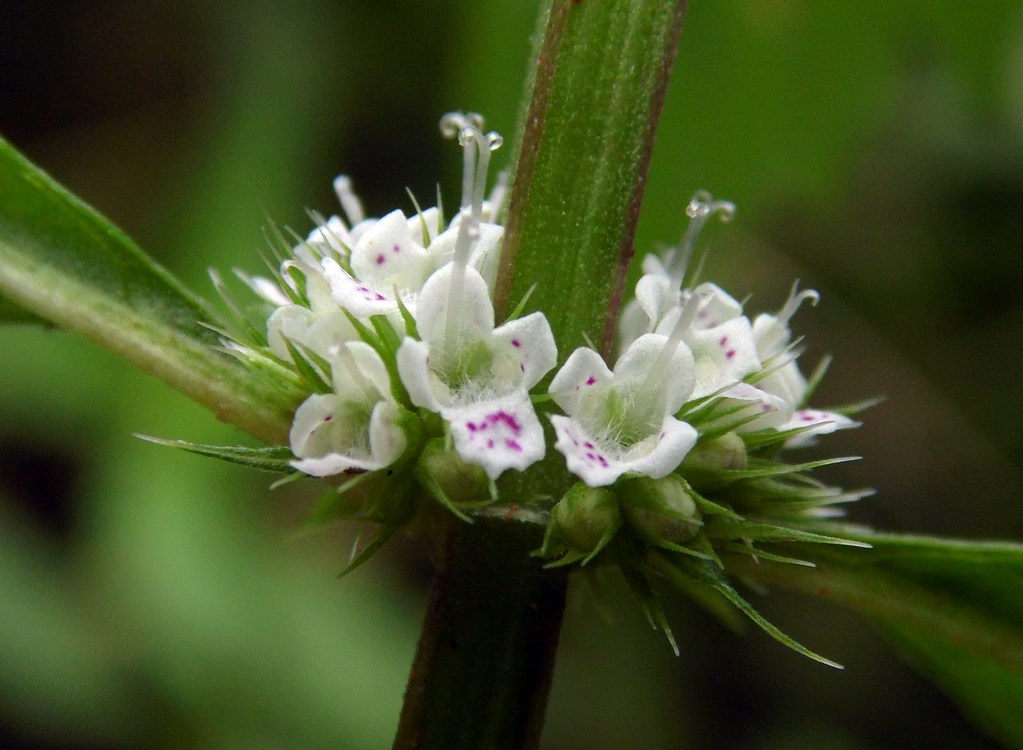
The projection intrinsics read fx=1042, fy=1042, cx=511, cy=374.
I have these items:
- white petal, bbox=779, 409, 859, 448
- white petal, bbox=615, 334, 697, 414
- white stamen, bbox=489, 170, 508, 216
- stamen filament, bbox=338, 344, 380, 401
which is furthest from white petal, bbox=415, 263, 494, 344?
white petal, bbox=779, 409, 859, 448

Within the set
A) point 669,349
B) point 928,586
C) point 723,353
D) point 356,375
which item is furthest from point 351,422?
point 928,586

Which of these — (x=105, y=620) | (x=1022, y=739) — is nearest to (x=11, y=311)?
(x=1022, y=739)

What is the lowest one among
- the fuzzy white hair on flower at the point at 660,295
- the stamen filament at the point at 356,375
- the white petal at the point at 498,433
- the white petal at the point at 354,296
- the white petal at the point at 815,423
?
the white petal at the point at 498,433

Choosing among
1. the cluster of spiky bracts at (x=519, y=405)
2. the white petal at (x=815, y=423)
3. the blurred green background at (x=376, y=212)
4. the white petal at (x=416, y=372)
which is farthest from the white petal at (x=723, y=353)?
the blurred green background at (x=376, y=212)

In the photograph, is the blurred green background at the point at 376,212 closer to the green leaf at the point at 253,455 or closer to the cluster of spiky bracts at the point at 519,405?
the cluster of spiky bracts at the point at 519,405

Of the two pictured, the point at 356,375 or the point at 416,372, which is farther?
the point at 356,375

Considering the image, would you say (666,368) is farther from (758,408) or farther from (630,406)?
(758,408)
